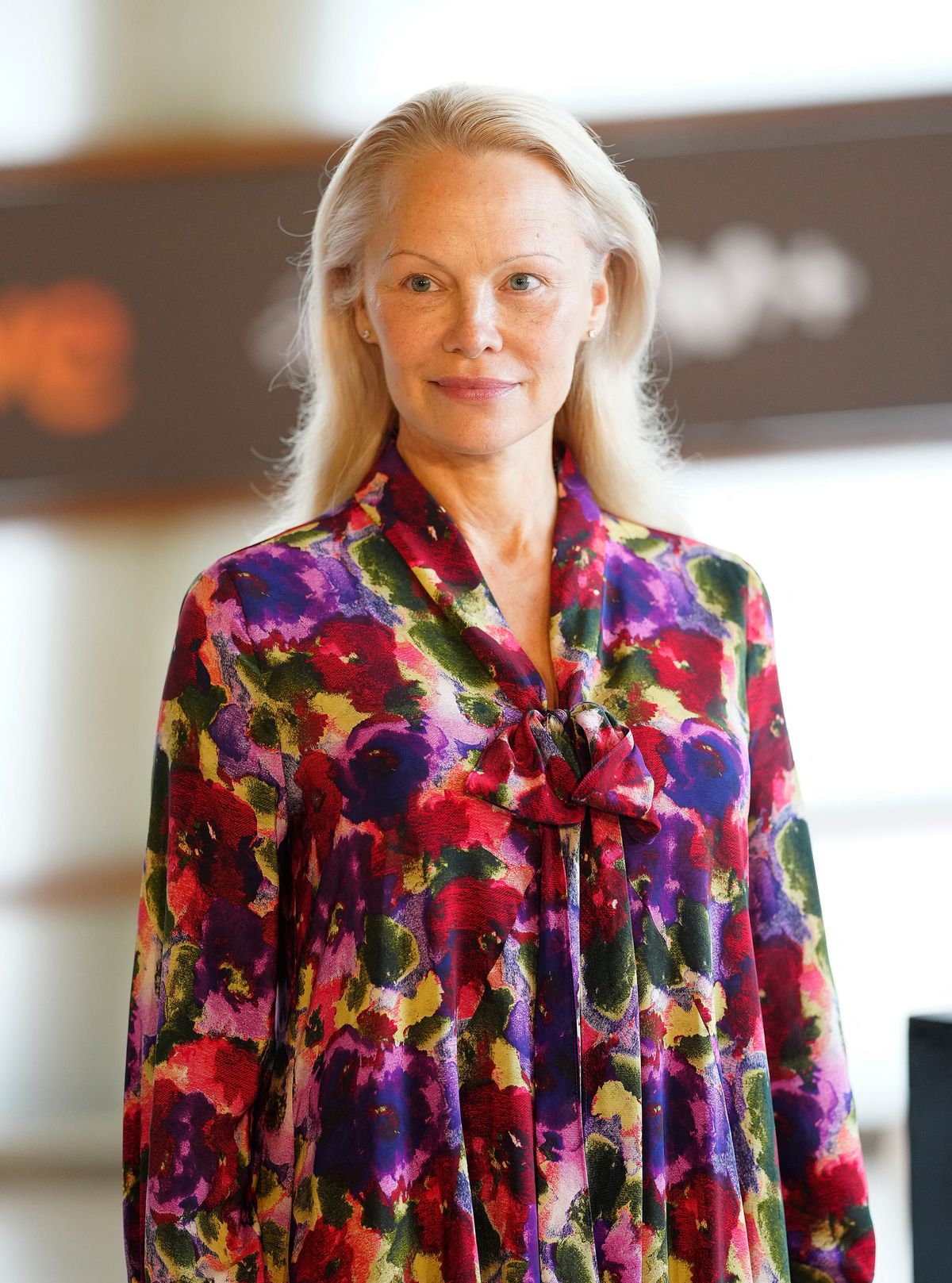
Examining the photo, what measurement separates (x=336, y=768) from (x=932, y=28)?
6.72ft

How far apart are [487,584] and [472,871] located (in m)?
0.28

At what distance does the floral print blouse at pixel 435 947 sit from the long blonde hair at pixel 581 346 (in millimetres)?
157

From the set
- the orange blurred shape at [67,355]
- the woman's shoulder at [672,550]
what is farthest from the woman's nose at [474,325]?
the orange blurred shape at [67,355]

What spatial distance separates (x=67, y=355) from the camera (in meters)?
2.52

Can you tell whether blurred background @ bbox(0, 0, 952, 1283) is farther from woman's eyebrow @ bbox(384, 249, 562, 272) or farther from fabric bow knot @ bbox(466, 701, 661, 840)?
fabric bow knot @ bbox(466, 701, 661, 840)

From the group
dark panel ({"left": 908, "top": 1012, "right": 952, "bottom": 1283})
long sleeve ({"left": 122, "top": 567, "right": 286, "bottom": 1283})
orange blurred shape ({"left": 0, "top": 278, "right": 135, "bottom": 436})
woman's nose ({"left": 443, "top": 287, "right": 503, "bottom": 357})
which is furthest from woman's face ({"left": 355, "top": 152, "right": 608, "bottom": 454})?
orange blurred shape ({"left": 0, "top": 278, "right": 135, "bottom": 436})

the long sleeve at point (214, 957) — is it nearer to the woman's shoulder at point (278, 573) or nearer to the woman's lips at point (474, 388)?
the woman's shoulder at point (278, 573)

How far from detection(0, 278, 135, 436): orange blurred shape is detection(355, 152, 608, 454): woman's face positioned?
1264 millimetres

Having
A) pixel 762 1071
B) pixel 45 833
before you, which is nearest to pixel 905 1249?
pixel 762 1071

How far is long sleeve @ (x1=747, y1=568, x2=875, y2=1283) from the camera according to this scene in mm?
1428

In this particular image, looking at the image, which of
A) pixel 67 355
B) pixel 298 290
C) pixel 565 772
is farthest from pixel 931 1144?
pixel 67 355

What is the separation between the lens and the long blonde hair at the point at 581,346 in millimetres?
1367

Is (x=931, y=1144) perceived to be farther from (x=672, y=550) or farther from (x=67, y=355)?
(x=67, y=355)

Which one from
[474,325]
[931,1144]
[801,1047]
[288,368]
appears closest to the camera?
[931,1144]
